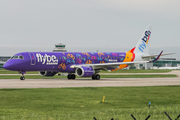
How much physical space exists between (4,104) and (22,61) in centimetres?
2502

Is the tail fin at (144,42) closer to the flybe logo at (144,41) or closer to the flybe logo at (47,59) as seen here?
the flybe logo at (144,41)

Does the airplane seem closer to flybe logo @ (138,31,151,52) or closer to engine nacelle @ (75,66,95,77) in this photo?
engine nacelle @ (75,66,95,77)

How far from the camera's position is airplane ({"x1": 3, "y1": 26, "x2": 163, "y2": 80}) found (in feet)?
141

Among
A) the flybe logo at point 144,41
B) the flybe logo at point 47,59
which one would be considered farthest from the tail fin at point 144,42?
the flybe logo at point 47,59

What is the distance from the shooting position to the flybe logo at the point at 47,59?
44.1 metres

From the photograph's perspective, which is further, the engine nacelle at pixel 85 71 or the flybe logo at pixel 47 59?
the engine nacelle at pixel 85 71

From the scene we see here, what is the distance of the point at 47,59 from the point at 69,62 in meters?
4.36

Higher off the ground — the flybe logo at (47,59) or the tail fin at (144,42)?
the tail fin at (144,42)

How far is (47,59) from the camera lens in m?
44.7

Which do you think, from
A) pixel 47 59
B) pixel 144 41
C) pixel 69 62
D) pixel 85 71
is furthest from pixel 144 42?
pixel 47 59

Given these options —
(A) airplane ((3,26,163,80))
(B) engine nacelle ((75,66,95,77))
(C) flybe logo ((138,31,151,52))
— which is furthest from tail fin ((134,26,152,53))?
(B) engine nacelle ((75,66,95,77))

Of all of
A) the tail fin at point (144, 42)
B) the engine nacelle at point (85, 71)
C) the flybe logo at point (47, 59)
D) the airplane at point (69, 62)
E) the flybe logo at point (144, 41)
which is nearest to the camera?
the airplane at point (69, 62)

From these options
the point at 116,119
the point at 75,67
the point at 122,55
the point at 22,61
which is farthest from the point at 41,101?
the point at 122,55

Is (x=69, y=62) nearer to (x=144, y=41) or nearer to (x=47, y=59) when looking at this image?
(x=47, y=59)
